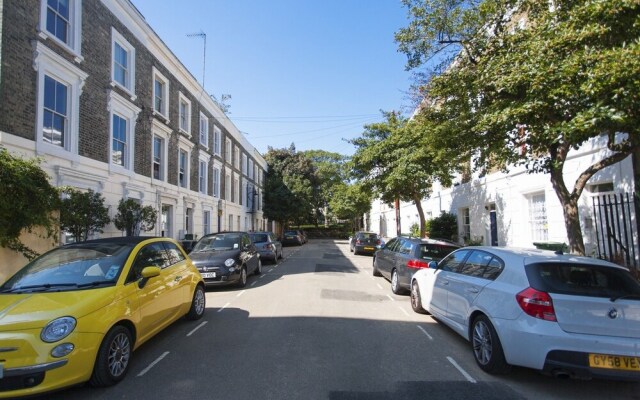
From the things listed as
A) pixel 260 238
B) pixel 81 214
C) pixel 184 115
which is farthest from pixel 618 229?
pixel 184 115

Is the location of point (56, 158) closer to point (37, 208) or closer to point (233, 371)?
point (37, 208)

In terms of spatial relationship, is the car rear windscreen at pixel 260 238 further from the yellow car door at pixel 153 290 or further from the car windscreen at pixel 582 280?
the car windscreen at pixel 582 280

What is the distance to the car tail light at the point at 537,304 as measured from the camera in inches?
170

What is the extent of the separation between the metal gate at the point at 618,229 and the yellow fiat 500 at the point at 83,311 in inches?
369

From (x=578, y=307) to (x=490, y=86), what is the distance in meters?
4.43

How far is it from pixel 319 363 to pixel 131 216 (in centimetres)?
1073

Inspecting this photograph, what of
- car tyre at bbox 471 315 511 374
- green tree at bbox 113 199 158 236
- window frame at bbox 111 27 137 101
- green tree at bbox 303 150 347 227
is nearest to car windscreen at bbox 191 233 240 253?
green tree at bbox 113 199 158 236

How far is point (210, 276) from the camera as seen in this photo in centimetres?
1062

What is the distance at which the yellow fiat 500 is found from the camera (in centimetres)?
380

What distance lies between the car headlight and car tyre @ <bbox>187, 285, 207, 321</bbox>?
10.4 ft

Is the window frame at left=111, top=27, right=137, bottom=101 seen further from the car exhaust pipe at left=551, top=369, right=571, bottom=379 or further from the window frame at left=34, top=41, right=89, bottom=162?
the car exhaust pipe at left=551, top=369, right=571, bottom=379

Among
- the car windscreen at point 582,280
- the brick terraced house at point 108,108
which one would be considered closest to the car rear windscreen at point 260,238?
the brick terraced house at point 108,108

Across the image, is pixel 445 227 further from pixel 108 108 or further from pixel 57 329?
pixel 57 329

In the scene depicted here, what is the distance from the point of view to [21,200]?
768 centimetres
